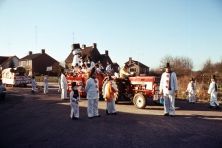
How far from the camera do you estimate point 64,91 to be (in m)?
14.8

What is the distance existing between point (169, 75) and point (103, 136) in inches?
185

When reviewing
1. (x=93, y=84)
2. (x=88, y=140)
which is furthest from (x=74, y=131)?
(x=93, y=84)

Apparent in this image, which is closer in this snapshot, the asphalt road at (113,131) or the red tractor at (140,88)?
the asphalt road at (113,131)

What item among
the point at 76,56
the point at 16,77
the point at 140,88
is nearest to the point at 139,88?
the point at 140,88

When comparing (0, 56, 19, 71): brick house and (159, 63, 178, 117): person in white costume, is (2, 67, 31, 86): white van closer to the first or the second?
(159, 63, 178, 117): person in white costume

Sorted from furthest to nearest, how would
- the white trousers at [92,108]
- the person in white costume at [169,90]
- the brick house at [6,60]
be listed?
the brick house at [6,60], the person in white costume at [169,90], the white trousers at [92,108]

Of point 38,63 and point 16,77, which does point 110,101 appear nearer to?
point 16,77

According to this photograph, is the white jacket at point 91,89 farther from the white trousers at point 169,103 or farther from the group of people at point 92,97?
the white trousers at point 169,103

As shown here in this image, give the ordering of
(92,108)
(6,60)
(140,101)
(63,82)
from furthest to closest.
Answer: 1. (6,60)
2. (63,82)
3. (140,101)
4. (92,108)

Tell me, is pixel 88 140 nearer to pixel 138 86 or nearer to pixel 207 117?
pixel 207 117

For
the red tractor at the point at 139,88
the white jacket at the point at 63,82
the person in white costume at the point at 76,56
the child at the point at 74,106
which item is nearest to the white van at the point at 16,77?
the person in white costume at the point at 76,56

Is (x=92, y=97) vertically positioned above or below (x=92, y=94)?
below

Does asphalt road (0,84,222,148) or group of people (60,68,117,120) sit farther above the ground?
group of people (60,68,117,120)

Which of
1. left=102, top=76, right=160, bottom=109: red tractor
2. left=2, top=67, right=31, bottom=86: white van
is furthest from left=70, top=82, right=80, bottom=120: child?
left=2, top=67, right=31, bottom=86: white van
